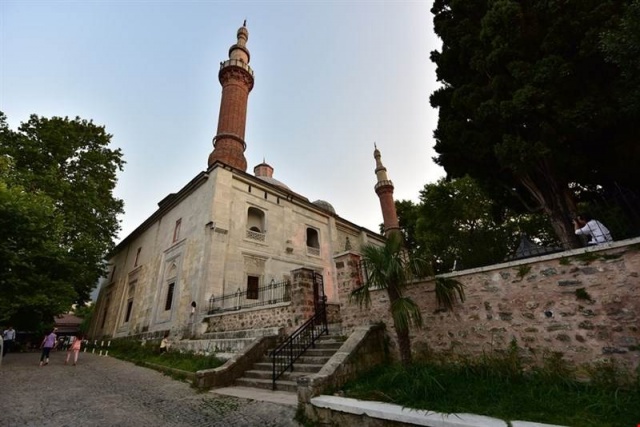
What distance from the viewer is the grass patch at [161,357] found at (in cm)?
835

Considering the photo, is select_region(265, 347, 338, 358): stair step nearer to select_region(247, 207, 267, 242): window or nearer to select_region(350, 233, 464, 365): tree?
select_region(350, 233, 464, 365): tree

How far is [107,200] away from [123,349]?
11040 millimetres

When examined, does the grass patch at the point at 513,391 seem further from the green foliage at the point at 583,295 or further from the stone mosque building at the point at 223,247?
the stone mosque building at the point at 223,247

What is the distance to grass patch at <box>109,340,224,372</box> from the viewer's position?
8352 millimetres

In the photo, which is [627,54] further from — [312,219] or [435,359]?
[312,219]

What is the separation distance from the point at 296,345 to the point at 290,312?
68.4 inches

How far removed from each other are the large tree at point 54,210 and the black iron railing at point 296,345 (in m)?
12.2

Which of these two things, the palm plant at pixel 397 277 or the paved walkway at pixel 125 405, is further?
the palm plant at pixel 397 277

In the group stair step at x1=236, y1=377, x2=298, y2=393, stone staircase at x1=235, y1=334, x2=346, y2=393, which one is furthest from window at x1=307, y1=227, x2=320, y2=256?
stair step at x1=236, y1=377, x2=298, y2=393

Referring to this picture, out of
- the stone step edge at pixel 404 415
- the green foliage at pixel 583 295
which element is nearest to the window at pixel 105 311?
the stone step edge at pixel 404 415

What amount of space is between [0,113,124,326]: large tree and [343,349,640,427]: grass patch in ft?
49.3

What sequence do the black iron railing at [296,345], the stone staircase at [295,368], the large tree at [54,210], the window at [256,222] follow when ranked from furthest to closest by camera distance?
the window at [256,222]
the large tree at [54,210]
the black iron railing at [296,345]
the stone staircase at [295,368]

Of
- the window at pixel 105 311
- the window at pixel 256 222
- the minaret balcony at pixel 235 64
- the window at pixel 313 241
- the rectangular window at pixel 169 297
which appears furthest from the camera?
the minaret balcony at pixel 235 64

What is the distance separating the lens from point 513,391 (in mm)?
3914
